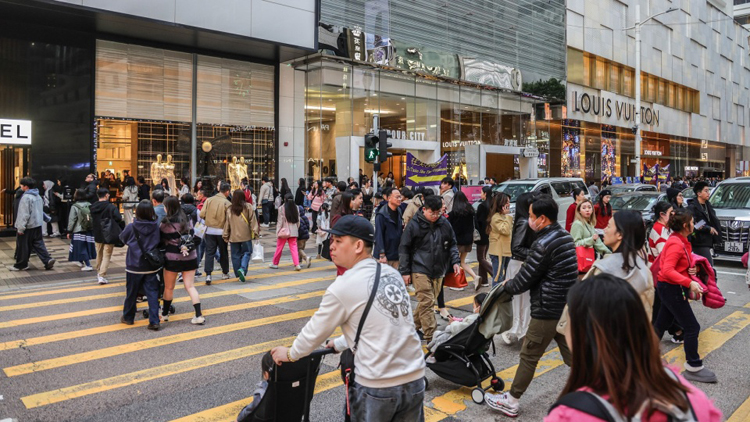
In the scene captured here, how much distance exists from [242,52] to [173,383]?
62.4 feet

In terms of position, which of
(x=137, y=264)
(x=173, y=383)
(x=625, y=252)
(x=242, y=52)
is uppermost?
(x=242, y=52)

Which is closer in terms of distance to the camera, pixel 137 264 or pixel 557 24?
pixel 137 264

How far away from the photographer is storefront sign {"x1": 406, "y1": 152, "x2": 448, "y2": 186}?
1526 centimetres

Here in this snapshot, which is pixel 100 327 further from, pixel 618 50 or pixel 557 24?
pixel 618 50

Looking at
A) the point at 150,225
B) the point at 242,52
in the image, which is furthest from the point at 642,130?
the point at 150,225

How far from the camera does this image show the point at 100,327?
7781 mm

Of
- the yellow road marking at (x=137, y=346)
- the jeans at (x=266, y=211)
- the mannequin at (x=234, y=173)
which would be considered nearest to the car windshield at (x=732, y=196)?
the yellow road marking at (x=137, y=346)

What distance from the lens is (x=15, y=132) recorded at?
17.8 metres

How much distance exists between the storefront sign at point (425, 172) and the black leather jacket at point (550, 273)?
1046 cm

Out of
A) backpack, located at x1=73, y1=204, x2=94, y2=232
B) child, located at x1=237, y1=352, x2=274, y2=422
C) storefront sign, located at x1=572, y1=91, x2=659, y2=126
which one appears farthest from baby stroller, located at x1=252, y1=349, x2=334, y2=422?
storefront sign, located at x1=572, y1=91, x2=659, y2=126

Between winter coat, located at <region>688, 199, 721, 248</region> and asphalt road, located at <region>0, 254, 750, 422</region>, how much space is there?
43.1 inches

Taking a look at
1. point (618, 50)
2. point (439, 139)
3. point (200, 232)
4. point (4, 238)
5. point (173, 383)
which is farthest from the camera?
point (618, 50)

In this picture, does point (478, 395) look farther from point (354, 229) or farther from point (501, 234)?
point (501, 234)

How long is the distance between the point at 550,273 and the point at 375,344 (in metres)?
2.27
